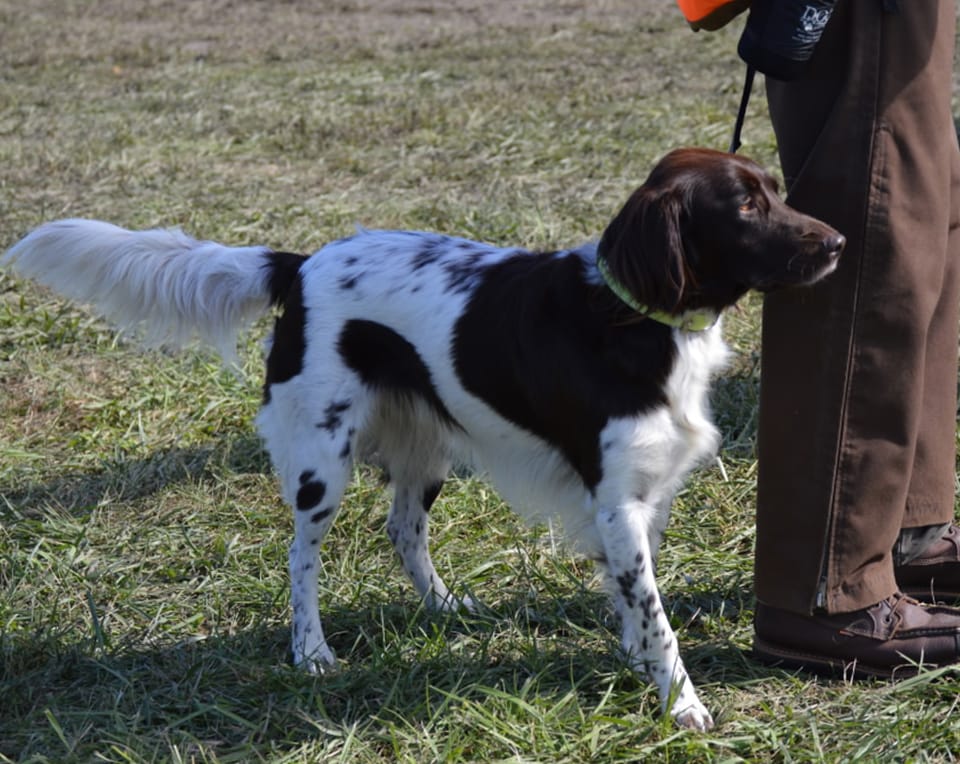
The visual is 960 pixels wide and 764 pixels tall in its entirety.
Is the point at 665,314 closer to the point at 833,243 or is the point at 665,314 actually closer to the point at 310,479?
the point at 833,243

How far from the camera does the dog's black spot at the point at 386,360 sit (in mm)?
3189

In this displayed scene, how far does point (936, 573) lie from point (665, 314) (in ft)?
3.54

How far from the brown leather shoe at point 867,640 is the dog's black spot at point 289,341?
128cm

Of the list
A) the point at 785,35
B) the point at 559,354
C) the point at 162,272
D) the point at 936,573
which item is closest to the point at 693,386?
the point at 559,354

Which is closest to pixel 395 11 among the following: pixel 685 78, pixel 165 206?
pixel 685 78

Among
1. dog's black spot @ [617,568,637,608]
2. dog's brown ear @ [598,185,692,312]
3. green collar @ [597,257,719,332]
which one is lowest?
dog's black spot @ [617,568,637,608]

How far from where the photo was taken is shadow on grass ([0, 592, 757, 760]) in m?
2.84

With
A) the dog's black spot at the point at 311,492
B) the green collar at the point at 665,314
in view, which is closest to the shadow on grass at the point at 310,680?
the dog's black spot at the point at 311,492

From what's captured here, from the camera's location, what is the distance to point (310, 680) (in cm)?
302

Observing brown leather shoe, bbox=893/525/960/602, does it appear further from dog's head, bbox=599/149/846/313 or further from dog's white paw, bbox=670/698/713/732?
dog's head, bbox=599/149/846/313

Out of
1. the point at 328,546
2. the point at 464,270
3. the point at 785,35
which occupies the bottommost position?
the point at 328,546

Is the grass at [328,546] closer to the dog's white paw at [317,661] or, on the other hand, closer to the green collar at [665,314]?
the dog's white paw at [317,661]

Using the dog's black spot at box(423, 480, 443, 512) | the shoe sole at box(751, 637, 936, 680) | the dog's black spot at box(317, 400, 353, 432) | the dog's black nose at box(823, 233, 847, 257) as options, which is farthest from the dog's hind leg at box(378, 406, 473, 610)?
the dog's black nose at box(823, 233, 847, 257)

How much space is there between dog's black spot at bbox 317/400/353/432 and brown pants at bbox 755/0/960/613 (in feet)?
3.33
